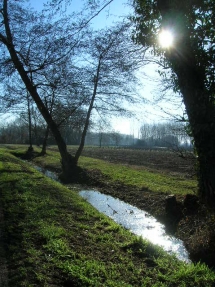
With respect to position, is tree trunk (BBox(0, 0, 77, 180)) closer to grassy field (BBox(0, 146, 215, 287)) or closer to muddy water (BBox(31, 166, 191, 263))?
muddy water (BBox(31, 166, 191, 263))

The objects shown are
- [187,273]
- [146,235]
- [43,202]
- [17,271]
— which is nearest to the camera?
[17,271]

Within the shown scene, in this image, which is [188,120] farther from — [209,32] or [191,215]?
[191,215]

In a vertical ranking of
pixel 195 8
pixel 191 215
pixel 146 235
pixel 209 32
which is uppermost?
pixel 195 8

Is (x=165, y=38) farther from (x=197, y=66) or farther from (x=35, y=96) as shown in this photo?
(x=35, y=96)

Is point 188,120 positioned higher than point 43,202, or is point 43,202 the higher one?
point 188,120

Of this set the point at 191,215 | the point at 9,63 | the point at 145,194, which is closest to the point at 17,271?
the point at 191,215

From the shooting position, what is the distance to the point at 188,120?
6.70 meters

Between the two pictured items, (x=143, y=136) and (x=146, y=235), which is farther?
(x=143, y=136)

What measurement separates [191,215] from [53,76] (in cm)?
820

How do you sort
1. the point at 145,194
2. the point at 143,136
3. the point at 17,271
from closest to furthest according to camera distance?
the point at 17,271
the point at 145,194
the point at 143,136

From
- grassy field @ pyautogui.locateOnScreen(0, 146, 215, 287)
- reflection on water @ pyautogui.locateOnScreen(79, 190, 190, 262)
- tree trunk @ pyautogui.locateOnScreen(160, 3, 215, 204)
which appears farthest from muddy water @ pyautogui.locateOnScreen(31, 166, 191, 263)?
tree trunk @ pyautogui.locateOnScreen(160, 3, 215, 204)

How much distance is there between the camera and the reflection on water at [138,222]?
23.2 feet

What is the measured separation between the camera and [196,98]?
252 inches

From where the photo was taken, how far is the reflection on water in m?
7.08
